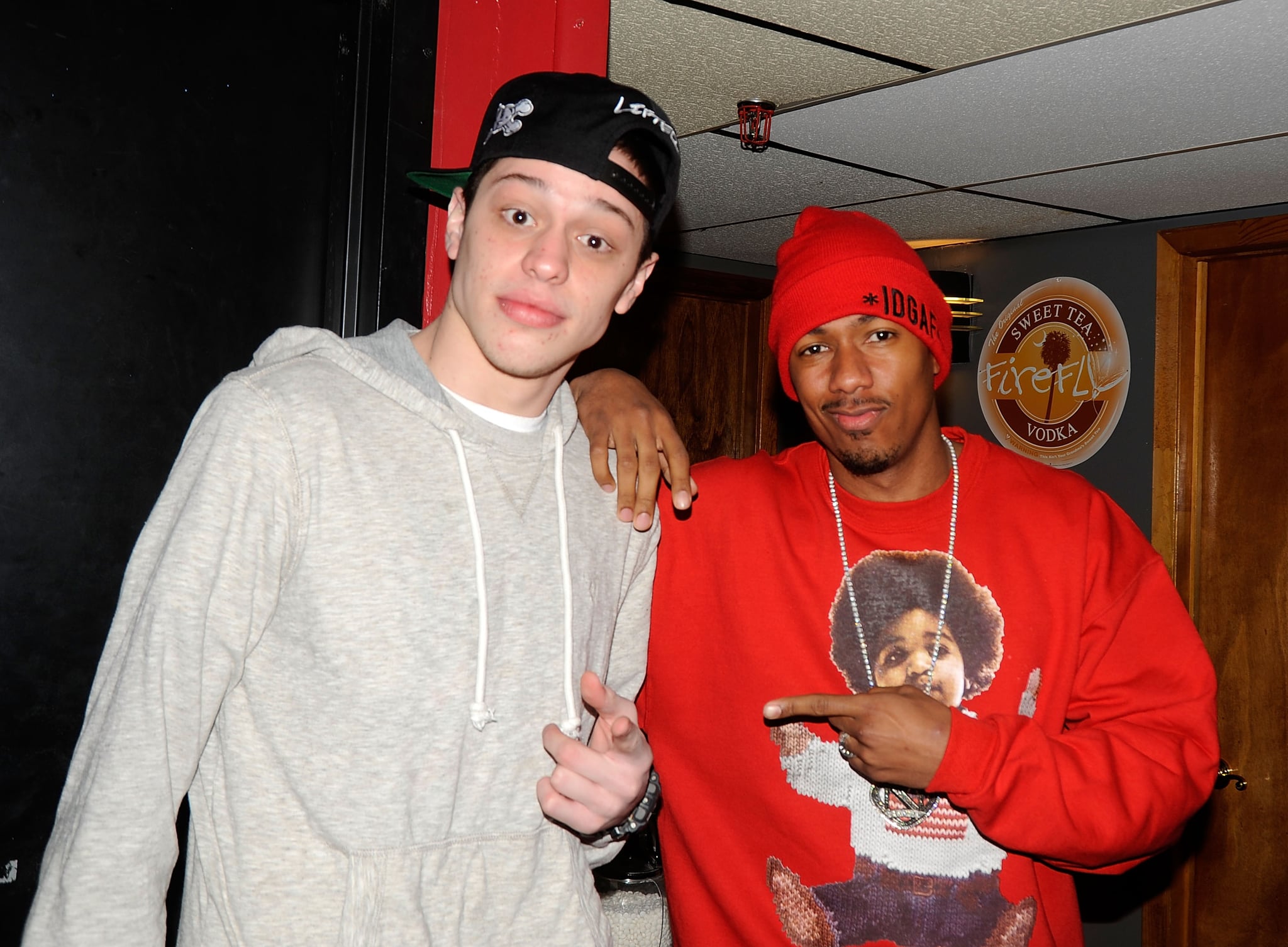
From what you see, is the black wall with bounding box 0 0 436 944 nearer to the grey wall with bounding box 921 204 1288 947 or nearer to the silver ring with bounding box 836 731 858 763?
the silver ring with bounding box 836 731 858 763

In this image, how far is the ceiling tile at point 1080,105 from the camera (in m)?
1.97

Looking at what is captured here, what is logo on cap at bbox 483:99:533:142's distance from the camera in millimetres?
1204

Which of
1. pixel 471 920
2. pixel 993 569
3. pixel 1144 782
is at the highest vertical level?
pixel 993 569

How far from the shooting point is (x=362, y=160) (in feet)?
4.94

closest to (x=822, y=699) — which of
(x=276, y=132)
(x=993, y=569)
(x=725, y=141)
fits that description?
(x=993, y=569)

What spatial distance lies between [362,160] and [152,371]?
43 cm

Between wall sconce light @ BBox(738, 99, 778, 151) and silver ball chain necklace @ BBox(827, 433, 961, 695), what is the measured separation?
3.64 feet

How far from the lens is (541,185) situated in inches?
46.8

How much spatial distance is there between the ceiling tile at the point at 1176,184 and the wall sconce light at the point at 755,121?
0.96 meters

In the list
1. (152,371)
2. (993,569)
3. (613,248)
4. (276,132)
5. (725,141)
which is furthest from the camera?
(725,141)

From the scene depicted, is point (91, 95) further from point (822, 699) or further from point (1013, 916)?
point (1013, 916)

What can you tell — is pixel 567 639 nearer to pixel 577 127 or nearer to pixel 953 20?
pixel 577 127

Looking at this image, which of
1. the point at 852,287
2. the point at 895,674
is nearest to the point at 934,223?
the point at 852,287

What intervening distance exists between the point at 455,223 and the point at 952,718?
0.92 metres
